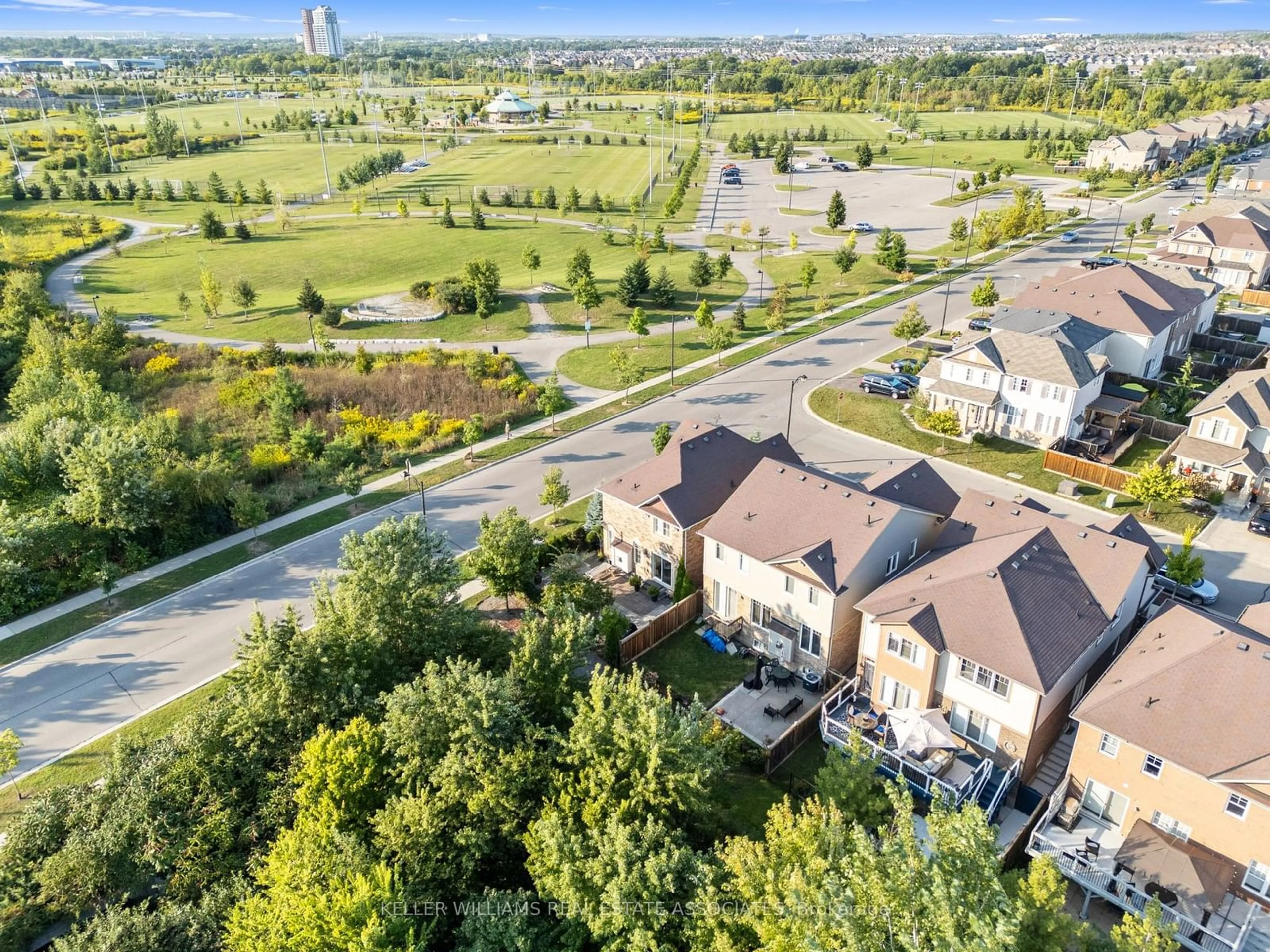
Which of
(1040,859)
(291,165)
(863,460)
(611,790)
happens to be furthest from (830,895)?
(291,165)

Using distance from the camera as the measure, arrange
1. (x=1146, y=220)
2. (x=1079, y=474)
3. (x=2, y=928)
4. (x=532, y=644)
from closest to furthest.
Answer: (x=2, y=928), (x=532, y=644), (x=1079, y=474), (x=1146, y=220)

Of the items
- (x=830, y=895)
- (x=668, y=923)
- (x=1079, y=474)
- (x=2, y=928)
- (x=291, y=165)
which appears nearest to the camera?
(x=830, y=895)

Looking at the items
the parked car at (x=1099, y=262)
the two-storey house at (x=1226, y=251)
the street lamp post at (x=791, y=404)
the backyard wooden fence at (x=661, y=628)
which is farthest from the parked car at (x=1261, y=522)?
the parked car at (x=1099, y=262)

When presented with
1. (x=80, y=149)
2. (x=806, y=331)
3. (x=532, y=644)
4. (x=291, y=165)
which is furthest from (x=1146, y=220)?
(x=80, y=149)

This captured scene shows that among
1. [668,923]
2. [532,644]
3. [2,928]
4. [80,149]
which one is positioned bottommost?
[2,928]

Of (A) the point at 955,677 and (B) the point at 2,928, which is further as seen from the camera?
(A) the point at 955,677

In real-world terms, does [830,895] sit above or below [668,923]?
above

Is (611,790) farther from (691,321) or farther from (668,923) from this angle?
(691,321)

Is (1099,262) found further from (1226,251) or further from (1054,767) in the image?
(1054,767)
